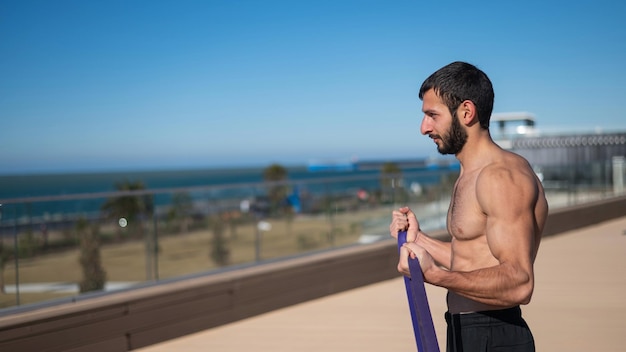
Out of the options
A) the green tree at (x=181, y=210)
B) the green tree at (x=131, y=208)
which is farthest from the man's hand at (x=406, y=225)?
the green tree at (x=181, y=210)

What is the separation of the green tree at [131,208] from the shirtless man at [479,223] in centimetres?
497

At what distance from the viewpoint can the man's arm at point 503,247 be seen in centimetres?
192

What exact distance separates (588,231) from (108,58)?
12806 cm

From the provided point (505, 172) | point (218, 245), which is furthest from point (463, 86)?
point (218, 245)

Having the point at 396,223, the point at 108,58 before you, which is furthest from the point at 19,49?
the point at 396,223

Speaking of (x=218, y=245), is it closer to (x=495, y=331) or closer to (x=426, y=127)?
(x=495, y=331)

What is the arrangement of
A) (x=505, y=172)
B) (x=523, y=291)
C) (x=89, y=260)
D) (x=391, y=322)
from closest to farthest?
(x=523, y=291) < (x=505, y=172) < (x=89, y=260) < (x=391, y=322)

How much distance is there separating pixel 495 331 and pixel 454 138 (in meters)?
0.58

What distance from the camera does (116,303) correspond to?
6.16m

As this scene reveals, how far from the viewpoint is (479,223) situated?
2.23 metres

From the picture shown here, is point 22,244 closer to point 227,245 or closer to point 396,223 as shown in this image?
point 227,245

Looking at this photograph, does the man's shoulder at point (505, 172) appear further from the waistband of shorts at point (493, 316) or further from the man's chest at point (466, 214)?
the waistband of shorts at point (493, 316)

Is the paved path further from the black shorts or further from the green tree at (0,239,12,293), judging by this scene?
the black shorts

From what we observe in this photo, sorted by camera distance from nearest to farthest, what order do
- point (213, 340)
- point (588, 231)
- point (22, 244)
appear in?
point (22, 244), point (213, 340), point (588, 231)
